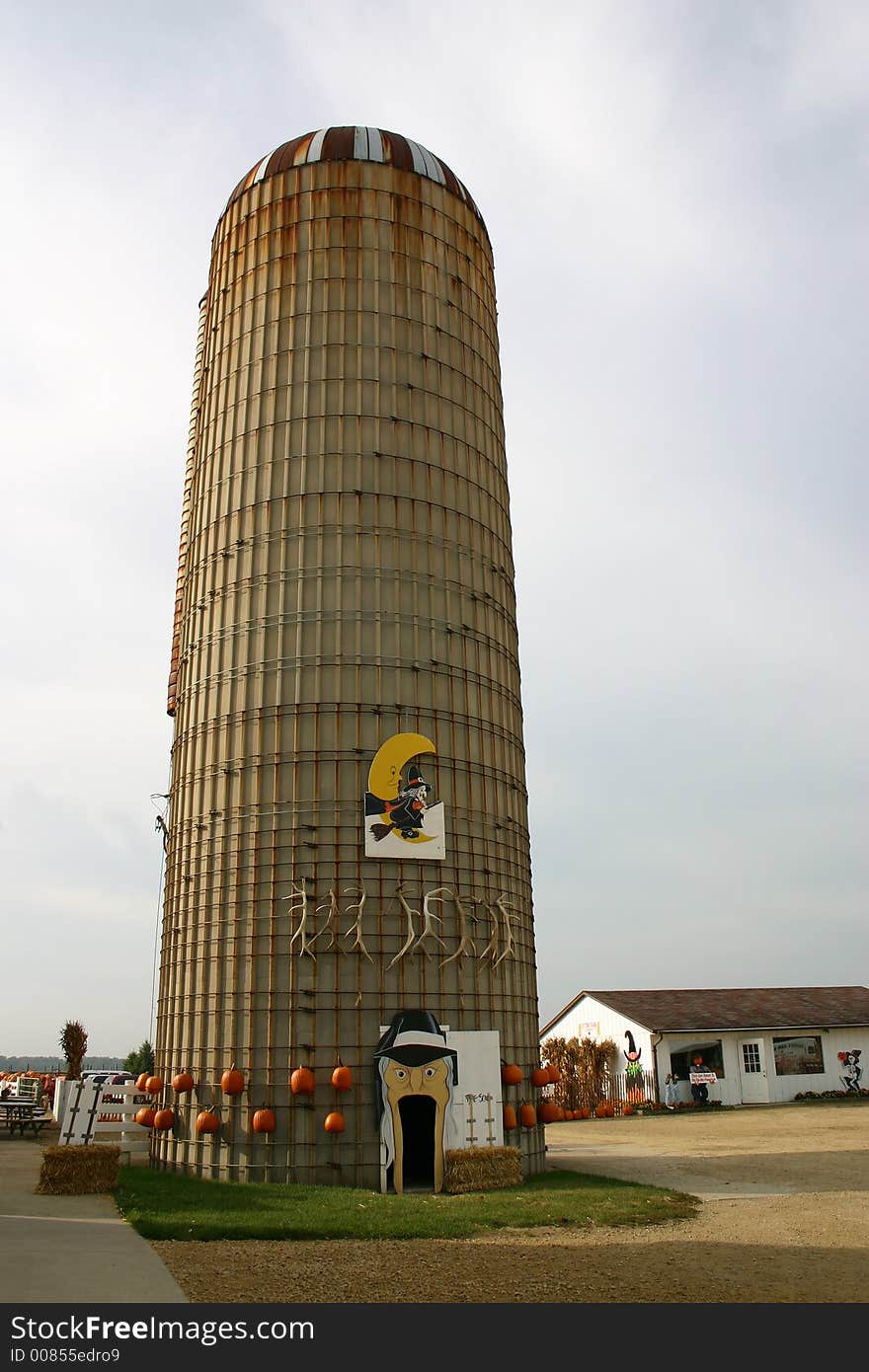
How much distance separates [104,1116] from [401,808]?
13206mm

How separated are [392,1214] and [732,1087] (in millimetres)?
42216

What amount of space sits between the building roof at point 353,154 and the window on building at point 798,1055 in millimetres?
47368

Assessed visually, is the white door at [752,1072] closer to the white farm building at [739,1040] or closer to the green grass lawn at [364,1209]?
the white farm building at [739,1040]

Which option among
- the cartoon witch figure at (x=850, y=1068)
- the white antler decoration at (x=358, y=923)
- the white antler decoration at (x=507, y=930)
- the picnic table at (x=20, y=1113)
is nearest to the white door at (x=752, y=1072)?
the cartoon witch figure at (x=850, y=1068)

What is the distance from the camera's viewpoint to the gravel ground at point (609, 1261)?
45.9ft

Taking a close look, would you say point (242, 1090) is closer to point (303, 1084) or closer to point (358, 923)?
point (303, 1084)

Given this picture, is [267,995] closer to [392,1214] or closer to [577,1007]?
[392,1214]

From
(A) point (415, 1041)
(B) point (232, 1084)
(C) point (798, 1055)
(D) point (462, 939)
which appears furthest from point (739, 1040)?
(B) point (232, 1084)

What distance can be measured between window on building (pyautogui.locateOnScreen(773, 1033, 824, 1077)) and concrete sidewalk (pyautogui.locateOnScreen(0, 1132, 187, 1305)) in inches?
1804

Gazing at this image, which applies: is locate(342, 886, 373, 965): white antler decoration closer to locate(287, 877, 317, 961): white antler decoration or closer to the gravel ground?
locate(287, 877, 317, 961): white antler decoration

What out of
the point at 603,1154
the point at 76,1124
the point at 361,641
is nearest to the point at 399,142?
the point at 361,641

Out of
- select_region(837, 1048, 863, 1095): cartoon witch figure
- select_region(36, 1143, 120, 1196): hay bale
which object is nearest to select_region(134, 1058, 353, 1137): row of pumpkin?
select_region(36, 1143, 120, 1196): hay bale

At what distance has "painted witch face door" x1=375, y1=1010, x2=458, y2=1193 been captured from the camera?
87.8ft

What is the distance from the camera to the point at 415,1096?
27719mm
